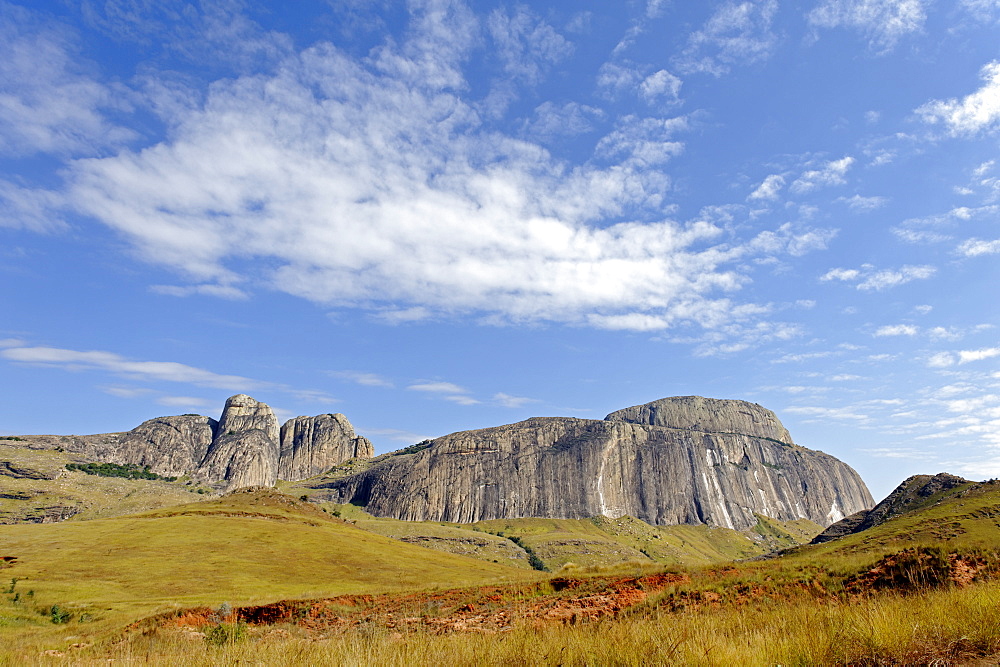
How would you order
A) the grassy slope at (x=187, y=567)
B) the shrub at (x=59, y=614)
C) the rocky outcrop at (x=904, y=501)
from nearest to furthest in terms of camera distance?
the shrub at (x=59, y=614)
the grassy slope at (x=187, y=567)
the rocky outcrop at (x=904, y=501)

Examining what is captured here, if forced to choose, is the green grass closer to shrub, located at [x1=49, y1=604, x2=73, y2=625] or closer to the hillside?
the hillside

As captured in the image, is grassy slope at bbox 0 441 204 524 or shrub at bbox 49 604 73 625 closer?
shrub at bbox 49 604 73 625

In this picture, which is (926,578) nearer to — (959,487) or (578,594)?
(578,594)

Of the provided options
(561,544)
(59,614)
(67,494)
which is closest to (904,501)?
(561,544)

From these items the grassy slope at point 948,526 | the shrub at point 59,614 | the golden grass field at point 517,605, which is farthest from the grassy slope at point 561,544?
the shrub at point 59,614

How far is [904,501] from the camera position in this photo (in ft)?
286

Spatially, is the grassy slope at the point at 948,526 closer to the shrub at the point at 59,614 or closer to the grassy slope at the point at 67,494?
the shrub at the point at 59,614

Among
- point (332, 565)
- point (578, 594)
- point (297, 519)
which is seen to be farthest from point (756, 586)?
point (297, 519)

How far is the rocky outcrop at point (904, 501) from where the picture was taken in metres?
81.1

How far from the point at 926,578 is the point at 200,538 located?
3778 inches

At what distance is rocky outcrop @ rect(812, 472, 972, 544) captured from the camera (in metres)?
81.1

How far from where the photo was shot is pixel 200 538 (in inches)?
3312

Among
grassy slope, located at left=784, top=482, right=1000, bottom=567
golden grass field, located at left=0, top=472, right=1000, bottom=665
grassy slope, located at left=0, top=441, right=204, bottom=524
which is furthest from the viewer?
grassy slope, located at left=0, top=441, right=204, bottom=524

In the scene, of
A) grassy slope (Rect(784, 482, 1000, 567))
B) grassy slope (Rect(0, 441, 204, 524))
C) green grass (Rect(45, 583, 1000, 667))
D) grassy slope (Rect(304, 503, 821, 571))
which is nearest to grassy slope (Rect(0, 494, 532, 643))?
green grass (Rect(45, 583, 1000, 667))
